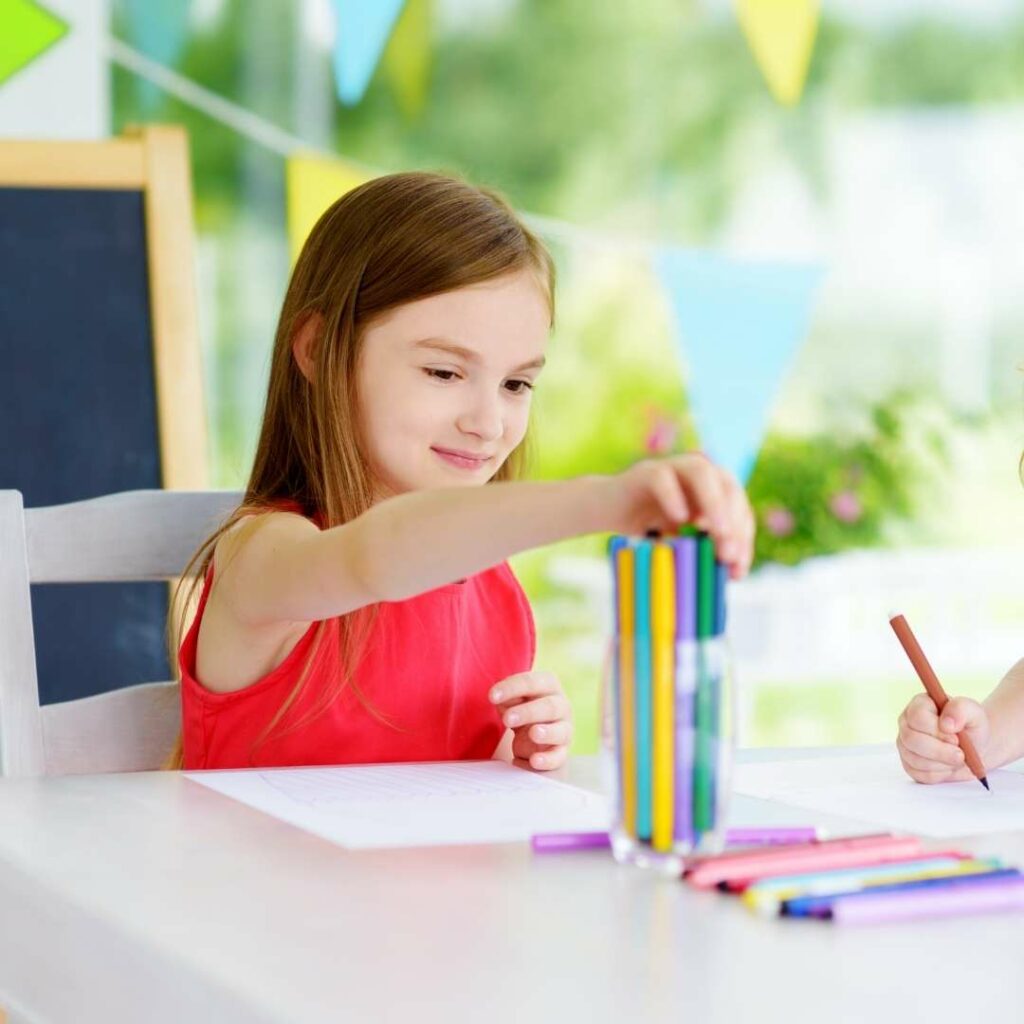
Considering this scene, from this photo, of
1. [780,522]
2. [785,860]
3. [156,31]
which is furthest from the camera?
[780,522]

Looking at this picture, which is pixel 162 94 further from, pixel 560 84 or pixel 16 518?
pixel 16 518

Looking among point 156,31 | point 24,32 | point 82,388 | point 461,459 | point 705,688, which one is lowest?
point 705,688

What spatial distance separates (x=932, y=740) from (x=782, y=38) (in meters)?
2.90

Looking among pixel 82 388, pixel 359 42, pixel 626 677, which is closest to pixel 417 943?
pixel 626 677

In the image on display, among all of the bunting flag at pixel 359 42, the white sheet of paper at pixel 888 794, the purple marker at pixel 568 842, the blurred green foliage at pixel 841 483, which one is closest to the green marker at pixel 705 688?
the purple marker at pixel 568 842

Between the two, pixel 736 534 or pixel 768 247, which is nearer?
pixel 736 534

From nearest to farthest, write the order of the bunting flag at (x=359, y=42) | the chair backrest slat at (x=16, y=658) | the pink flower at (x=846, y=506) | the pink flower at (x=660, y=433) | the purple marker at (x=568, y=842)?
1. the purple marker at (x=568, y=842)
2. the chair backrest slat at (x=16, y=658)
3. the bunting flag at (x=359, y=42)
4. the pink flower at (x=660, y=433)
5. the pink flower at (x=846, y=506)

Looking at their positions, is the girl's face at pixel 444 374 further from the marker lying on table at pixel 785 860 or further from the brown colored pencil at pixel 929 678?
the marker lying on table at pixel 785 860

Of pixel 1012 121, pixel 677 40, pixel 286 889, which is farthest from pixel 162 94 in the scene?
pixel 286 889

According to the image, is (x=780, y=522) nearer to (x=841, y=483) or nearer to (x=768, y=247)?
(x=841, y=483)

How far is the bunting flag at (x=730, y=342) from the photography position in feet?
11.5

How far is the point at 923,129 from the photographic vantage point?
381 cm

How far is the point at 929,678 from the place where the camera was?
0.99 meters

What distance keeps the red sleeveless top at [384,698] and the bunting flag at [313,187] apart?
164 cm
